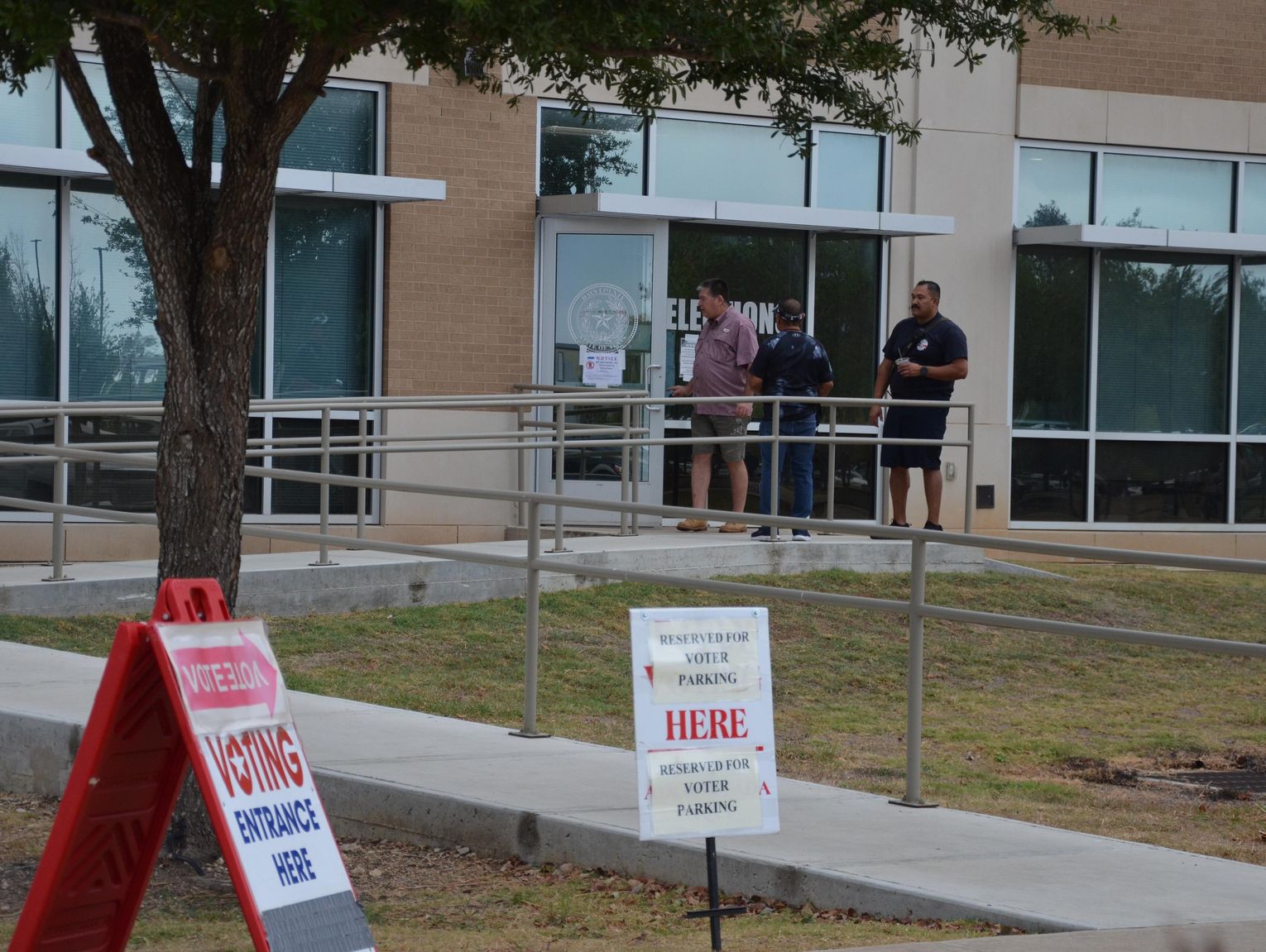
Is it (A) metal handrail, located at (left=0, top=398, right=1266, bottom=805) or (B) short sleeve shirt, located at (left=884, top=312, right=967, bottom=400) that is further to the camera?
(B) short sleeve shirt, located at (left=884, top=312, right=967, bottom=400)

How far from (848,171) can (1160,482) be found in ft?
14.4

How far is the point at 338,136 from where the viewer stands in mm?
14250

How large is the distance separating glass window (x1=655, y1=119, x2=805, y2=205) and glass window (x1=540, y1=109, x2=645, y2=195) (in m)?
0.23

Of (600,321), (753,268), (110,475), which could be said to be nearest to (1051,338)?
(753,268)

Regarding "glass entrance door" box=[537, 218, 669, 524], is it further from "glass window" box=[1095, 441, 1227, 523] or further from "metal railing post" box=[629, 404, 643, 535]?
"glass window" box=[1095, 441, 1227, 523]

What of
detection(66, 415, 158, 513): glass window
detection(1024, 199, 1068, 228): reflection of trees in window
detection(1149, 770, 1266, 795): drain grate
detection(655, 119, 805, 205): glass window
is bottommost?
detection(1149, 770, 1266, 795): drain grate

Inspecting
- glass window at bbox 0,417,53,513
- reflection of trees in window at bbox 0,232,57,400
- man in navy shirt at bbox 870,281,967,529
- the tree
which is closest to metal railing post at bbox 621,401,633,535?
man in navy shirt at bbox 870,281,967,529

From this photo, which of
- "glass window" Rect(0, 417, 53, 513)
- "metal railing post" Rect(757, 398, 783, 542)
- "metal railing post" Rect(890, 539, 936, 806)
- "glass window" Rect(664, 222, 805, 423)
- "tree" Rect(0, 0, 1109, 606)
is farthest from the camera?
"glass window" Rect(664, 222, 805, 423)

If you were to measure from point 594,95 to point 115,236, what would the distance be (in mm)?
4204

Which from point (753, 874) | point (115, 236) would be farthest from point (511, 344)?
point (753, 874)

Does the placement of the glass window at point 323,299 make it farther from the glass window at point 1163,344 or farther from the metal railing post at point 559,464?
the glass window at point 1163,344

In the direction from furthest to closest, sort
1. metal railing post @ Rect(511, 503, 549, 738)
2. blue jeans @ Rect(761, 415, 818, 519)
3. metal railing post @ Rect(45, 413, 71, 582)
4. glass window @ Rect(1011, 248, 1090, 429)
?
1. glass window @ Rect(1011, 248, 1090, 429)
2. blue jeans @ Rect(761, 415, 818, 519)
3. metal railing post @ Rect(45, 413, 71, 582)
4. metal railing post @ Rect(511, 503, 549, 738)

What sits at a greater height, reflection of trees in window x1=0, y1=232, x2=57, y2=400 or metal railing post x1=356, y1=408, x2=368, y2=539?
reflection of trees in window x1=0, y1=232, x2=57, y2=400

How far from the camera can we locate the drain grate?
790cm
